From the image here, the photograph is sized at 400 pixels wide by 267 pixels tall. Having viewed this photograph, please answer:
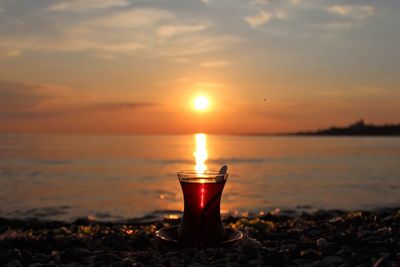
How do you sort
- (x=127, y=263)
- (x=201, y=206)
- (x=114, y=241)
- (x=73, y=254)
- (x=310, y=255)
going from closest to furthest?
(x=201, y=206)
(x=127, y=263)
(x=310, y=255)
(x=73, y=254)
(x=114, y=241)

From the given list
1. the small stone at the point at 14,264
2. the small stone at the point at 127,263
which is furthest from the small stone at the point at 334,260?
the small stone at the point at 14,264

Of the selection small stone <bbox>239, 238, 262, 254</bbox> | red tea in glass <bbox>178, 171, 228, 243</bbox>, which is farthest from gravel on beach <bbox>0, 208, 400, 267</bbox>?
red tea in glass <bbox>178, 171, 228, 243</bbox>

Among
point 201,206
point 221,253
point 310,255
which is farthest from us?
point 221,253

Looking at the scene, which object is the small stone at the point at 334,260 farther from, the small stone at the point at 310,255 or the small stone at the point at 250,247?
the small stone at the point at 250,247

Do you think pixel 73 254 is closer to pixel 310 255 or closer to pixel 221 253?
pixel 221 253

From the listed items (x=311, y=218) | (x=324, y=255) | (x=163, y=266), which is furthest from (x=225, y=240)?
(x=311, y=218)

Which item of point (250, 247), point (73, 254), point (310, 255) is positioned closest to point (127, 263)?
point (73, 254)

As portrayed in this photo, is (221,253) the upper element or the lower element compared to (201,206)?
lower

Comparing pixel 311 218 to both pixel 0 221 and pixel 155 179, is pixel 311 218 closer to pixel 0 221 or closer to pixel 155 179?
pixel 0 221

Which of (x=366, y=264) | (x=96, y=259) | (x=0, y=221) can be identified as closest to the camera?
(x=366, y=264)
